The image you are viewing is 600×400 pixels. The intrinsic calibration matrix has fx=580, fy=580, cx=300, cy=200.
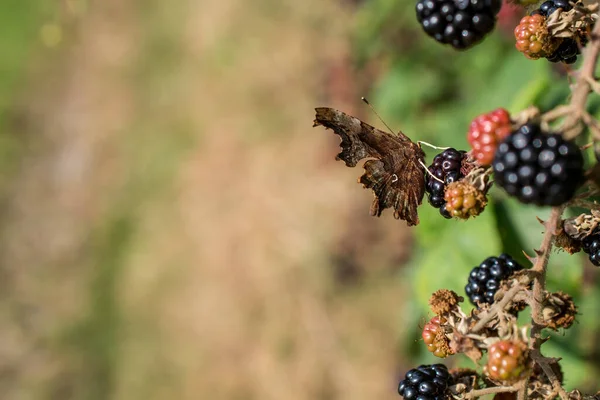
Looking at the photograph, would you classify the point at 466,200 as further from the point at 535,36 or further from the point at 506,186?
the point at 535,36

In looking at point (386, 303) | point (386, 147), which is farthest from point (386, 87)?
point (386, 147)

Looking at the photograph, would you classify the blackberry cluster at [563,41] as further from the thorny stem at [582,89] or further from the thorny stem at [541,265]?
the thorny stem at [541,265]

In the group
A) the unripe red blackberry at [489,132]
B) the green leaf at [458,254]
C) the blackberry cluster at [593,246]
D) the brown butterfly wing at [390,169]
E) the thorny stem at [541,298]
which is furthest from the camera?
the green leaf at [458,254]

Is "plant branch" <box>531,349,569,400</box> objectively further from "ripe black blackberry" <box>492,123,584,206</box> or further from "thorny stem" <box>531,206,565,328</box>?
"ripe black blackberry" <box>492,123,584,206</box>

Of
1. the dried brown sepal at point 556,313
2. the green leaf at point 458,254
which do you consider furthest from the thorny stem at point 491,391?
the green leaf at point 458,254

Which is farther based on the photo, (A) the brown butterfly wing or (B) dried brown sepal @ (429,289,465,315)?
(A) the brown butterfly wing

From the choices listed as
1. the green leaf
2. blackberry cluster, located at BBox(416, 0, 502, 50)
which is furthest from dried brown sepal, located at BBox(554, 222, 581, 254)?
the green leaf
